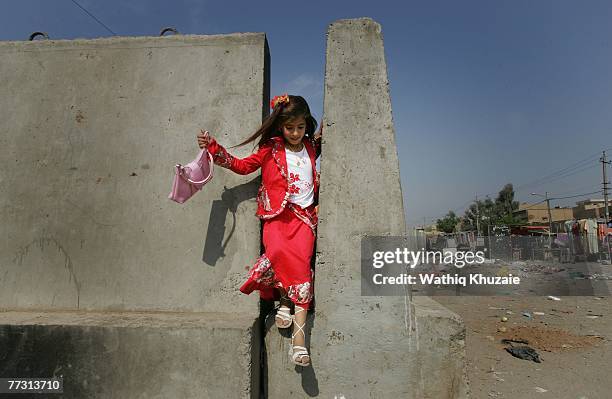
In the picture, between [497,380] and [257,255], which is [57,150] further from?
[497,380]

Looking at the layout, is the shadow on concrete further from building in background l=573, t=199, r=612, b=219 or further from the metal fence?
building in background l=573, t=199, r=612, b=219

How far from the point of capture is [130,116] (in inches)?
104

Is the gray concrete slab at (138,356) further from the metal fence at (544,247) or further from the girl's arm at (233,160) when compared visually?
the metal fence at (544,247)

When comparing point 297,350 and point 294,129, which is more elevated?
point 294,129

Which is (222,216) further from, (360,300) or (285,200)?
(360,300)

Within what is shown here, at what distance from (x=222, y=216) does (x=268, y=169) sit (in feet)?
1.44

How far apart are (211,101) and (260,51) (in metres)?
0.48

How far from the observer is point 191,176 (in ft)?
7.24

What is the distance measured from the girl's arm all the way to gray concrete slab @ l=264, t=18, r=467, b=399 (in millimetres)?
427

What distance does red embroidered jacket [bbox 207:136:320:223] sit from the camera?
227cm

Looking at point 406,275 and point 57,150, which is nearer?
point 406,275

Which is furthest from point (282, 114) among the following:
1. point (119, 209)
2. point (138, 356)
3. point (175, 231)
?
point (138, 356)

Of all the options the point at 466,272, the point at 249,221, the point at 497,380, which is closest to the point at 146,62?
the point at 249,221

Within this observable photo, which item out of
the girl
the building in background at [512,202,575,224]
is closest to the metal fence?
the girl
